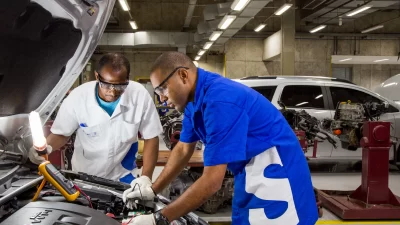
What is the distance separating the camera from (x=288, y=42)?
→ 14844mm

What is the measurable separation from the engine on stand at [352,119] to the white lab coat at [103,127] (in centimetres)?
468

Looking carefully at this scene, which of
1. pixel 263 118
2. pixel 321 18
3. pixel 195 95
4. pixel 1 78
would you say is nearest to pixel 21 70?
pixel 1 78

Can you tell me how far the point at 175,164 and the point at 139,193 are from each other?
1.01 feet

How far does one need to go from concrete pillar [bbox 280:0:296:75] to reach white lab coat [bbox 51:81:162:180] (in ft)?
40.3

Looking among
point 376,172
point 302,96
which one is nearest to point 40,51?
point 376,172

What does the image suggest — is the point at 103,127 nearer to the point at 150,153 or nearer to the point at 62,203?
the point at 150,153

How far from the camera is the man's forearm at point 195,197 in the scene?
182 centimetres

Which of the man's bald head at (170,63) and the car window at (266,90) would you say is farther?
the car window at (266,90)

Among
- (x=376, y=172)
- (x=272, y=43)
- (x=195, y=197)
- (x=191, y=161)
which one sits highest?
(x=272, y=43)

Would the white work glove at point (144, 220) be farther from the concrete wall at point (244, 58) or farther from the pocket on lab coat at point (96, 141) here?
the concrete wall at point (244, 58)

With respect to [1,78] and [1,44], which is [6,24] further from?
[1,78]

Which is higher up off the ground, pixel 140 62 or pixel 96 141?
pixel 140 62

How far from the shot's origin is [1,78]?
81.9 inches

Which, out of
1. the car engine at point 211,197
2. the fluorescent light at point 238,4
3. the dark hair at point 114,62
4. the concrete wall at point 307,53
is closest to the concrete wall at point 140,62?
the concrete wall at point 307,53
